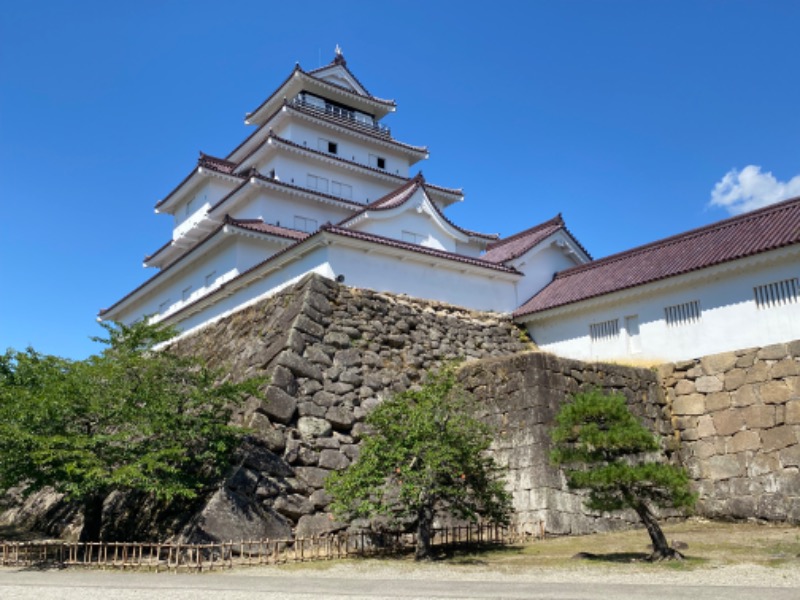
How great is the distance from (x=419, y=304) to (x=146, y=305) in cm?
1326

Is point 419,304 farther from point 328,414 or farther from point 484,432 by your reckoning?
point 484,432

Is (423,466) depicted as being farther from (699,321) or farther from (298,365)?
(699,321)

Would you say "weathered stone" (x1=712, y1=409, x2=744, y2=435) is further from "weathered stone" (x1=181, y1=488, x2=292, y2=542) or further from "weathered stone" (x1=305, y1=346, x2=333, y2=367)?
"weathered stone" (x1=181, y1=488, x2=292, y2=542)

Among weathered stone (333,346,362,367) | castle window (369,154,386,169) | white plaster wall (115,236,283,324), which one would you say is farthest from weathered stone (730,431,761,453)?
castle window (369,154,386,169)

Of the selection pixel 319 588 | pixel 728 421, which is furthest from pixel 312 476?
pixel 728 421

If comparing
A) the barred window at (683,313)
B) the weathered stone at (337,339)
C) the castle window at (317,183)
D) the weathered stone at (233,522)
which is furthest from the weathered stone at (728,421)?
the castle window at (317,183)

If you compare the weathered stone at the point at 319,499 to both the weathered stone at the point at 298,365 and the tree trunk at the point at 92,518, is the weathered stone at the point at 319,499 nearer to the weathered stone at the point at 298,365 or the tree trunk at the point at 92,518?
the weathered stone at the point at 298,365

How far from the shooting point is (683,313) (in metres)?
14.7

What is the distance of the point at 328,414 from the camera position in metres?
12.4

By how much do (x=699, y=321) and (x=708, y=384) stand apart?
Result: 1377 mm

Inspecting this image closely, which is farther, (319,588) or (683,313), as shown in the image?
(683,313)

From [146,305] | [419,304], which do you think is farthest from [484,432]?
[146,305]

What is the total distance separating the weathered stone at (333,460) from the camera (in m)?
11.6

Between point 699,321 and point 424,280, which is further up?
point 424,280
